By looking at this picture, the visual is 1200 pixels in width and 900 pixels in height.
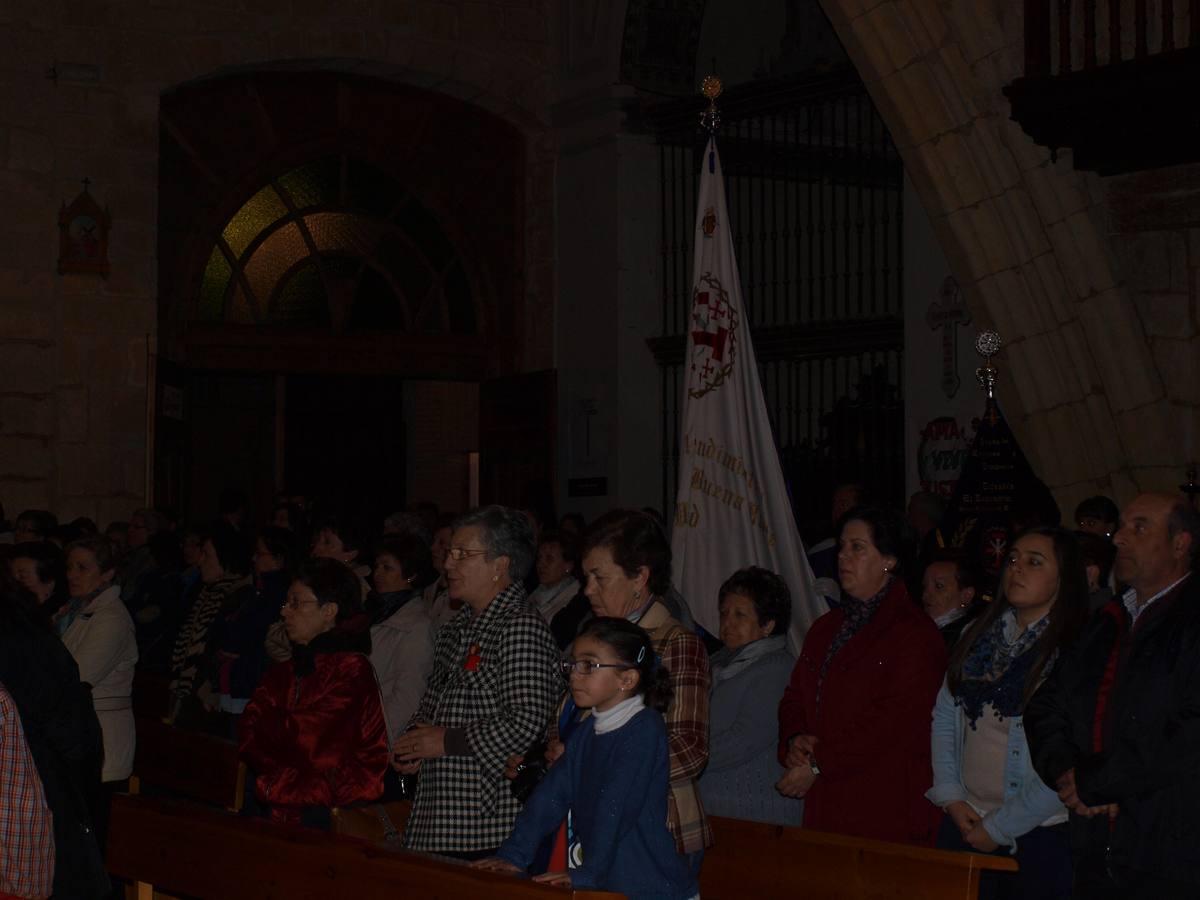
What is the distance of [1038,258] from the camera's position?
871cm

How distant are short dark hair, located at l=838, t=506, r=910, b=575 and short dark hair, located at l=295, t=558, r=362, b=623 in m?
1.46

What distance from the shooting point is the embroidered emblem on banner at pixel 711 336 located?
23.8 feet

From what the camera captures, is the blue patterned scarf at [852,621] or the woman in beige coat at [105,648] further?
the woman in beige coat at [105,648]

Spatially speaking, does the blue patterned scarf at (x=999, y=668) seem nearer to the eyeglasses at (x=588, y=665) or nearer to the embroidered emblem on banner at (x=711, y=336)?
the eyeglasses at (x=588, y=665)

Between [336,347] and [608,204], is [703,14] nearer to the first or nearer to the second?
[608,204]

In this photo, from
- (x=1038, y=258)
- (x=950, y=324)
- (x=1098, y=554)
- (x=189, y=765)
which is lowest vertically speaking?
(x=189, y=765)

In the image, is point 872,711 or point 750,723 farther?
point 750,723

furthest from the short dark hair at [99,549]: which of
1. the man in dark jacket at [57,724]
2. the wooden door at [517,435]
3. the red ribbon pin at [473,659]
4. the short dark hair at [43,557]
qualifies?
the wooden door at [517,435]

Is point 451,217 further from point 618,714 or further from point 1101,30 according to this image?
point 618,714

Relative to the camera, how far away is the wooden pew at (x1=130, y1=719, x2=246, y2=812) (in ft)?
21.6

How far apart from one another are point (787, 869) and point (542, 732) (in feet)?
2.67

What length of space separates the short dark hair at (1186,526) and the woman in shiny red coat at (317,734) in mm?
2206

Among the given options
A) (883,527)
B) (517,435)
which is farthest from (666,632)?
(517,435)

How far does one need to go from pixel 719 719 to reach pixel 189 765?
8.16 feet
